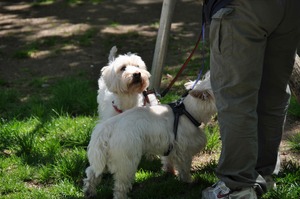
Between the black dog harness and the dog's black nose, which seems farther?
the dog's black nose

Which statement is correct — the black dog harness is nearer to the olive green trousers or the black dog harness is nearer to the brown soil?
the olive green trousers

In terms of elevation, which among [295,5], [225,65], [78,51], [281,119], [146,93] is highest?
[295,5]

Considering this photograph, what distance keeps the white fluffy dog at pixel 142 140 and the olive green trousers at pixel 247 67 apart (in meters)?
0.69

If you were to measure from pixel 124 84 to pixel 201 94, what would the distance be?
100 cm

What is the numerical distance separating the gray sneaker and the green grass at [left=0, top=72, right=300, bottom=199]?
0.86ft

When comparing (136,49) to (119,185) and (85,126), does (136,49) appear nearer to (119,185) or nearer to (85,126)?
(85,126)

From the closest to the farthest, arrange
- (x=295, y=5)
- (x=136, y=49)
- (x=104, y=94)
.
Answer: (x=295, y=5), (x=104, y=94), (x=136, y=49)

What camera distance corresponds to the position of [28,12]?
11359 mm

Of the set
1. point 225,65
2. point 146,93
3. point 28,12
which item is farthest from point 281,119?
point 28,12

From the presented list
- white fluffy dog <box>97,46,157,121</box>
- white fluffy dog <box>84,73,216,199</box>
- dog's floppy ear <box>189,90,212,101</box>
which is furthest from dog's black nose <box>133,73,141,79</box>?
dog's floppy ear <box>189,90,212,101</box>

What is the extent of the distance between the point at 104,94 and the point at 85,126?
430 millimetres

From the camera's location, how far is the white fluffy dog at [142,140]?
147 inches

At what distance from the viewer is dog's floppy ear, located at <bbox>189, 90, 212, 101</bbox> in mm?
3932

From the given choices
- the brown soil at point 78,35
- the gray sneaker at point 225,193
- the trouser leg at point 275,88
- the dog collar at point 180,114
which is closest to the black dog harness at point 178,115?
the dog collar at point 180,114
